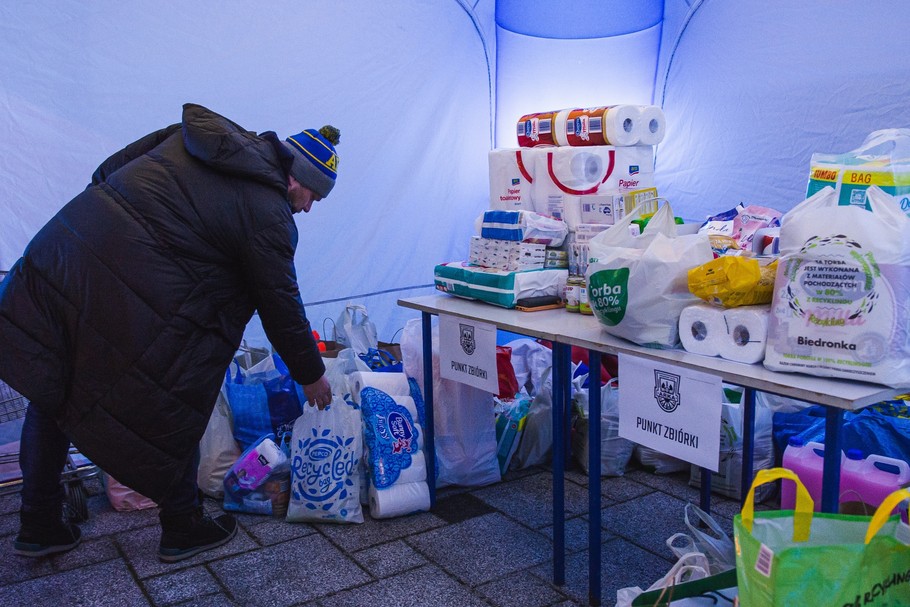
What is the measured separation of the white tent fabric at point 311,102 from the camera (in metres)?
3.22

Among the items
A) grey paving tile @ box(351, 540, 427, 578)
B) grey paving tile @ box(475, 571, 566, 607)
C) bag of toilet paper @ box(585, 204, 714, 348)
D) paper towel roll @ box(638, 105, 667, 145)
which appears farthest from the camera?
paper towel roll @ box(638, 105, 667, 145)

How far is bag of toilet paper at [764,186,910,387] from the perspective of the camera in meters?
1.54

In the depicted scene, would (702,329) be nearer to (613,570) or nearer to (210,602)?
(613,570)

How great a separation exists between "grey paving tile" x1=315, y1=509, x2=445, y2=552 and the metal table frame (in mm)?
126

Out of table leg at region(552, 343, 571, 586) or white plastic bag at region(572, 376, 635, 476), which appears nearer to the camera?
table leg at region(552, 343, 571, 586)

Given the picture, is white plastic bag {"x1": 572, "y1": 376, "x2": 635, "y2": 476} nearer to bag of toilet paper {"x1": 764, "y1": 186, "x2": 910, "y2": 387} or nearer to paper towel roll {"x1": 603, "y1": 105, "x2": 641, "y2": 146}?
paper towel roll {"x1": 603, "y1": 105, "x2": 641, "y2": 146}

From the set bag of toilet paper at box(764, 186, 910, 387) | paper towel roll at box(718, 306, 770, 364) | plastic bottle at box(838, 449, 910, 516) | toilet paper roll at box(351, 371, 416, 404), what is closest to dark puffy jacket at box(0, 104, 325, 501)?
toilet paper roll at box(351, 371, 416, 404)

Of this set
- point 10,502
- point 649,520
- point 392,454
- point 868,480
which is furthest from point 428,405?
point 10,502

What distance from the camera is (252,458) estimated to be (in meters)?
2.95

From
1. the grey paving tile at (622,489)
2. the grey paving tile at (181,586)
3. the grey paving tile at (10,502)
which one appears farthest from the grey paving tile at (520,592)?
the grey paving tile at (10,502)

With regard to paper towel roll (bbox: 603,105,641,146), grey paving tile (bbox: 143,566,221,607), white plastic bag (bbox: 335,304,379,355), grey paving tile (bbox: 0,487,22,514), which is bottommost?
grey paving tile (bbox: 143,566,221,607)

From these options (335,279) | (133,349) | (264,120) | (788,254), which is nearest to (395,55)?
(264,120)

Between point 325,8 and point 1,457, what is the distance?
2.51 metres

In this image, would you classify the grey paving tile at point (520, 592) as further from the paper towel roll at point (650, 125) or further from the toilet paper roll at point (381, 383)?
the paper towel roll at point (650, 125)
